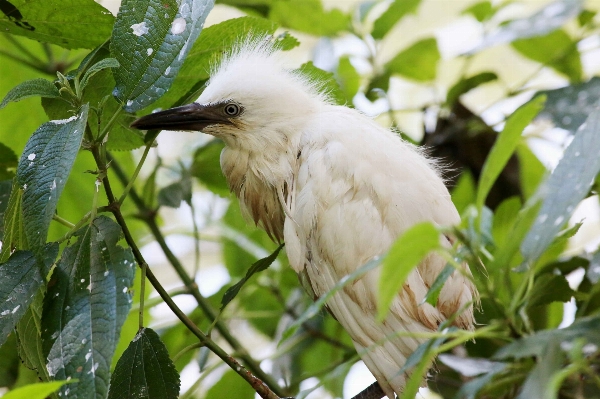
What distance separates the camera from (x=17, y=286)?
28.4 inches

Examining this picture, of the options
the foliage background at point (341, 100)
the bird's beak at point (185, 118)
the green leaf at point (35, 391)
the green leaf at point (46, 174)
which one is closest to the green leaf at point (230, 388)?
the foliage background at point (341, 100)

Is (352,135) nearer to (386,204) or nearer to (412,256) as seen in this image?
(386,204)

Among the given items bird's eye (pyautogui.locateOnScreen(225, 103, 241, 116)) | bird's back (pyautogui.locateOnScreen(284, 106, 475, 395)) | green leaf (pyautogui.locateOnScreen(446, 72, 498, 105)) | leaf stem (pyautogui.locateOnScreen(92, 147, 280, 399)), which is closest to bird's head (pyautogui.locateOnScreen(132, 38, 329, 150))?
bird's eye (pyautogui.locateOnScreen(225, 103, 241, 116))

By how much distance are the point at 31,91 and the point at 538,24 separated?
1091mm

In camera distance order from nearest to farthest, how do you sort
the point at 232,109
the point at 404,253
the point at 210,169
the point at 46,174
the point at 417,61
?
the point at 404,253 < the point at 46,174 < the point at 232,109 < the point at 210,169 < the point at 417,61

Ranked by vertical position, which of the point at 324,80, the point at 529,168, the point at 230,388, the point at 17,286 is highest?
the point at 324,80

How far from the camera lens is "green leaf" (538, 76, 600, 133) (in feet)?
4.40

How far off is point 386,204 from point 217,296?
1.65ft

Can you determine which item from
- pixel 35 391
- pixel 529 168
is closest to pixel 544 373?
pixel 35 391

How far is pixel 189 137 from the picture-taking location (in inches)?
86.7

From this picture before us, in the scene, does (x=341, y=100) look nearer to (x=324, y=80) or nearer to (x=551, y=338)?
(x=324, y=80)

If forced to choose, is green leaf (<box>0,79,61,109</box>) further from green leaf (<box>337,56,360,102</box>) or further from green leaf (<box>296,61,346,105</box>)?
green leaf (<box>337,56,360,102</box>)

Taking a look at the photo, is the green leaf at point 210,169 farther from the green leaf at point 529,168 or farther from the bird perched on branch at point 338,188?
the green leaf at point 529,168

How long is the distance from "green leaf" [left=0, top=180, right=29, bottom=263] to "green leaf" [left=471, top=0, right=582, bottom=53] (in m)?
1.06
